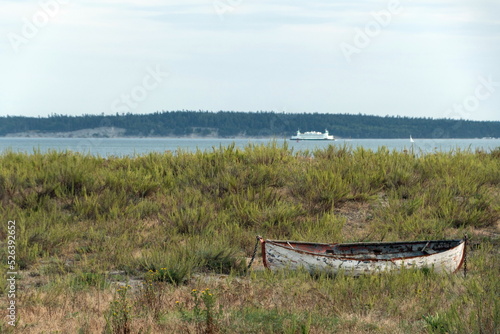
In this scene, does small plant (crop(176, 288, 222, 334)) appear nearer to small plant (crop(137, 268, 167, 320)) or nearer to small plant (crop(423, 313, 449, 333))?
small plant (crop(137, 268, 167, 320))

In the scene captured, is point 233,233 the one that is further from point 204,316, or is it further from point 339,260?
point 204,316

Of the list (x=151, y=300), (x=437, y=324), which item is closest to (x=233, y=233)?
(x=151, y=300)

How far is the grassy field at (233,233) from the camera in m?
7.20

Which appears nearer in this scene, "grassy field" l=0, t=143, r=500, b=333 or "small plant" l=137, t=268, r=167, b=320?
"grassy field" l=0, t=143, r=500, b=333

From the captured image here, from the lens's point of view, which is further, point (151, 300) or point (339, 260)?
point (339, 260)

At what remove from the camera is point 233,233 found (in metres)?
12.5

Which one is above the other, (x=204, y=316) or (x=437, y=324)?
(x=437, y=324)

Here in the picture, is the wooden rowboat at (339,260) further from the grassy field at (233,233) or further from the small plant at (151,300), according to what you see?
the small plant at (151,300)

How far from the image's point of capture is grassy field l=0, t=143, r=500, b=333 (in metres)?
7.20

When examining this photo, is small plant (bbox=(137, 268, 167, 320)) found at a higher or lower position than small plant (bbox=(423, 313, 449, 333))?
lower

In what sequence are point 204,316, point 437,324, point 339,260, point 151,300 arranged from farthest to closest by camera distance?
1. point 339,260
2. point 151,300
3. point 204,316
4. point 437,324

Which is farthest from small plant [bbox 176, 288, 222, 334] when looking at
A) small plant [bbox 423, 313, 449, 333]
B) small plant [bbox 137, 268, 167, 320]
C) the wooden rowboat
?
the wooden rowboat

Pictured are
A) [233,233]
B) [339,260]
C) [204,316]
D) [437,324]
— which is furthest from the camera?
[233,233]

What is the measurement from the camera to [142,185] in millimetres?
14992
